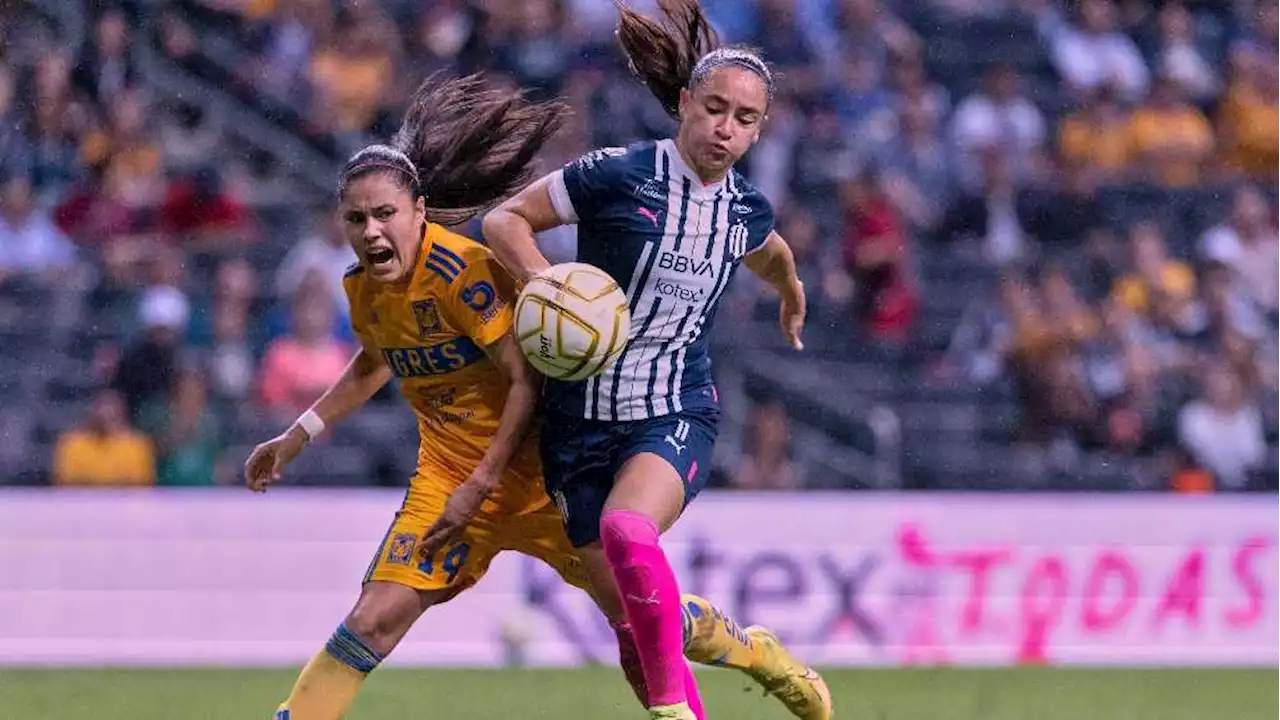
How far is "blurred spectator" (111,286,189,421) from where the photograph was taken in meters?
12.8

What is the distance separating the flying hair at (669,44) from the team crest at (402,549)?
1.62 m

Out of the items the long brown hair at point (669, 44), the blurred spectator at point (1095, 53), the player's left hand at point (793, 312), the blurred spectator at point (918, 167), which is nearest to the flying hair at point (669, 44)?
the long brown hair at point (669, 44)

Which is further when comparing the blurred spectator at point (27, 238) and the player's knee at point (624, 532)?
the blurred spectator at point (27, 238)

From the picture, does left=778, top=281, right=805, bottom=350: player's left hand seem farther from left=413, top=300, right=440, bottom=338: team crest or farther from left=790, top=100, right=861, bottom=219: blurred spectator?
left=790, top=100, right=861, bottom=219: blurred spectator

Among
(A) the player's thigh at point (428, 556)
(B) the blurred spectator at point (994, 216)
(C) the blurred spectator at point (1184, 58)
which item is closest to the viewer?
(A) the player's thigh at point (428, 556)

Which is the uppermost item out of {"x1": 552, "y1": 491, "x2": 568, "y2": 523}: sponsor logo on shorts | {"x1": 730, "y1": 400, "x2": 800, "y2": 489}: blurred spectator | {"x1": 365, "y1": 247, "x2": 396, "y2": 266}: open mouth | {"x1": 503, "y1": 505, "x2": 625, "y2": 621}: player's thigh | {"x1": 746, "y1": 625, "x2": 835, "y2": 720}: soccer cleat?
{"x1": 365, "y1": 247, "x2": 396, "y2": 266}: open mouth

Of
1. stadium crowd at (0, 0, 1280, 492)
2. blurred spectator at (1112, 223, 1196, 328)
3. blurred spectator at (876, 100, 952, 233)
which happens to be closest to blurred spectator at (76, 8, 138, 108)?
stadium crowd at (0, 0, 1280, 492)

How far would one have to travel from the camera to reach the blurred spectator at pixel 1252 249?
14664 millimetres

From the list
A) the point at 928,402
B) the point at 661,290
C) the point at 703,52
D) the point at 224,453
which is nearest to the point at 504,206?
Result: the point at 661,290

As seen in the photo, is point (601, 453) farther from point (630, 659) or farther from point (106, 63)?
point (106, 63)

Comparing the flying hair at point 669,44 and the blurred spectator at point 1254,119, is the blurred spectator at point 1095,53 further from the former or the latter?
the flying hair at point 669,44

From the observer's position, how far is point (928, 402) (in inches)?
553

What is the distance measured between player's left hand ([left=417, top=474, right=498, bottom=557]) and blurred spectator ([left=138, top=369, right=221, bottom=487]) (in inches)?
266

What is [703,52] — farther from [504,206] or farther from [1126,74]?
[1126,74]
